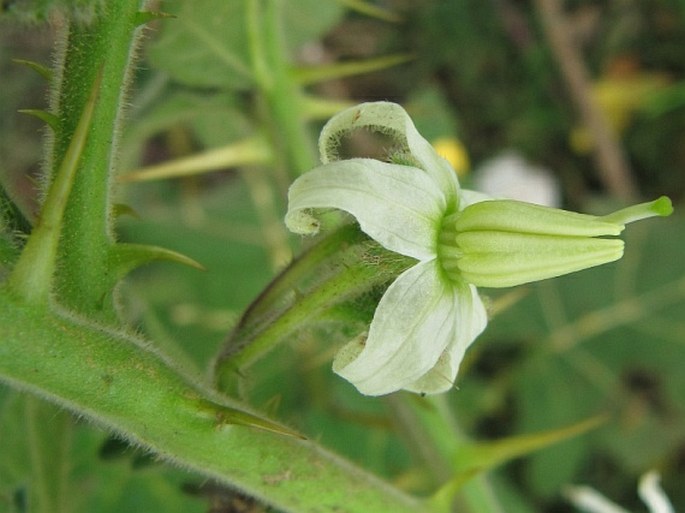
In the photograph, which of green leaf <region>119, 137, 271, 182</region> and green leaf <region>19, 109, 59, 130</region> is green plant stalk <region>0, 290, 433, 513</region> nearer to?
green leaf <region>19, 109, 59, 130</region>

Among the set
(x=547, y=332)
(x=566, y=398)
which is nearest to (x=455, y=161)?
(x=547, y=332)

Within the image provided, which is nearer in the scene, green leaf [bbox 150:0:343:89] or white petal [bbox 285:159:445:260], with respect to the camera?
white petal [bbox 285:159:445:260]

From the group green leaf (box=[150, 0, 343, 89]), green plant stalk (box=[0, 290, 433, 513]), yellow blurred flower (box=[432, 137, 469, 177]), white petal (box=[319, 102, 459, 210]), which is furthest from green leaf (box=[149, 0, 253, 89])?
yellow blurred flower (box=[432, 137, 469, 177])

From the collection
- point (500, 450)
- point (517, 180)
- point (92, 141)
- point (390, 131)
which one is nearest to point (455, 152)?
point (517, 180)

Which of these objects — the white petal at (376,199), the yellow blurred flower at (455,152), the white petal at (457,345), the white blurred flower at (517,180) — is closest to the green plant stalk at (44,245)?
the white petal at (376,199)

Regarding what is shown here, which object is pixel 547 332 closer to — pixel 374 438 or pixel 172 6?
pixel 374 438

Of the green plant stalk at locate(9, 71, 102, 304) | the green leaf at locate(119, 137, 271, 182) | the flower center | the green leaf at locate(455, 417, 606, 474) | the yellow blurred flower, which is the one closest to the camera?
the green plant stalk at locate(9, 71, 102, 304)
